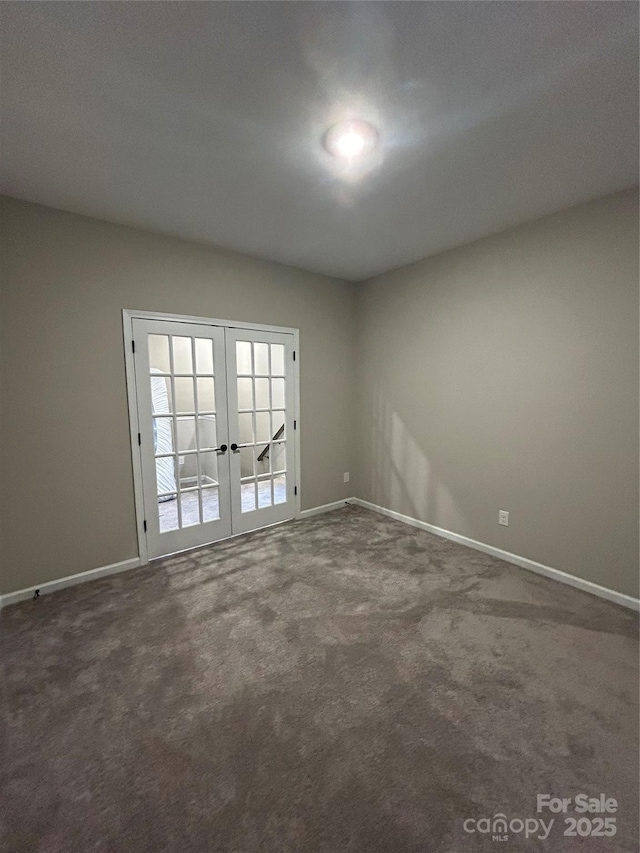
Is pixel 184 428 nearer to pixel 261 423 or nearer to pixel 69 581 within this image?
pixel 261 423

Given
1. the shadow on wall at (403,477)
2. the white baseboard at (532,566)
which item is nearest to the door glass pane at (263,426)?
the shadow on wall at (403,477)

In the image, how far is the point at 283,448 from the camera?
12.5 ft

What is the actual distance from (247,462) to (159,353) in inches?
51.7

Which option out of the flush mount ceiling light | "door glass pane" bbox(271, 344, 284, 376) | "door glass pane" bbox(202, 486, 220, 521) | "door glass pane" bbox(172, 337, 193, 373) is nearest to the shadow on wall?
"door glass pane" bbox(271, 344, 284, 376)

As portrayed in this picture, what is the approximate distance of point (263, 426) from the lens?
362cm

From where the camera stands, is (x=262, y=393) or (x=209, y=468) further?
(x=262, y=393)

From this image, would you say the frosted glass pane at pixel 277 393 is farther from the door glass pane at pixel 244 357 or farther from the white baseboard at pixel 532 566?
the white baseboard at pixel 532 566

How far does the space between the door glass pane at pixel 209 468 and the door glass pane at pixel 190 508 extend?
151 millimetres

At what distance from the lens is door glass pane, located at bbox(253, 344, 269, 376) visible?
138 inches

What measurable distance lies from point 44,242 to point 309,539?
3.09 metres

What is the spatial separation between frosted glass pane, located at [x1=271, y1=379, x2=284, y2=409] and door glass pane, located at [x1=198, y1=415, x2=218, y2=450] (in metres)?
0.68

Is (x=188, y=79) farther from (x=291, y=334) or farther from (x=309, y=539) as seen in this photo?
(x=309, y=539)

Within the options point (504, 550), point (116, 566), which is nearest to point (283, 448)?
point (116, 566)

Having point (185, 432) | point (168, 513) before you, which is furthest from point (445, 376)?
point (168, 513)
